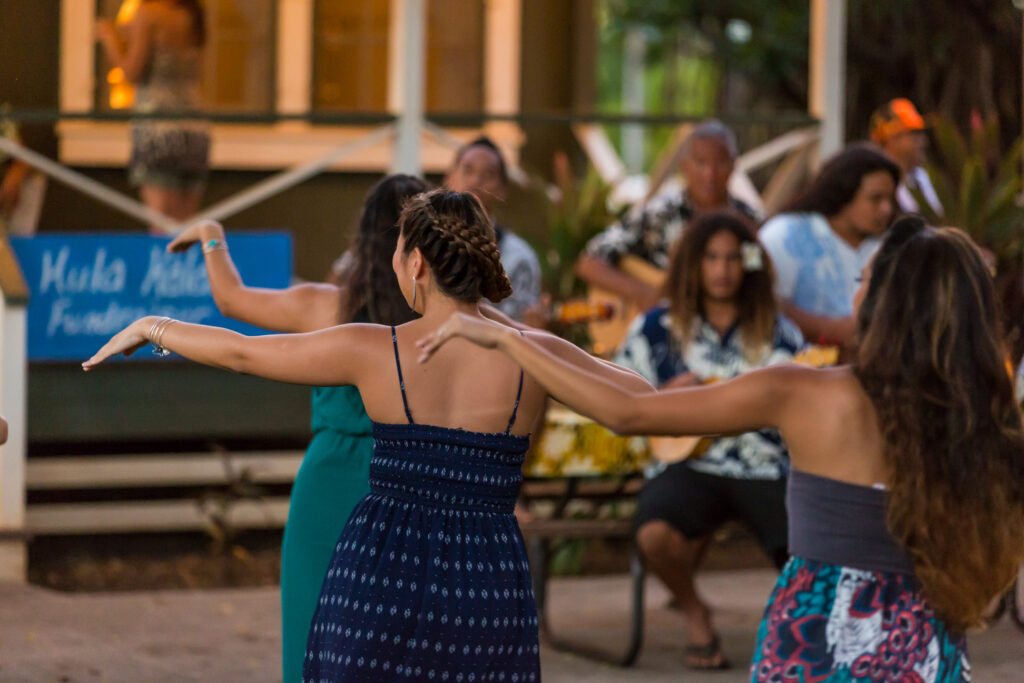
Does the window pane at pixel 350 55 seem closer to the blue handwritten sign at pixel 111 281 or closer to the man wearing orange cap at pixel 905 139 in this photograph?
the blue handwritten sign at pixel 111 281

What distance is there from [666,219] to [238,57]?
12.6ft

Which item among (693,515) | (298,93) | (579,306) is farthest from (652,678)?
(298,93)

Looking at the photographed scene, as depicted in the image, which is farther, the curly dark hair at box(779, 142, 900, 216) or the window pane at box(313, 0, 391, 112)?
the window pane at box(313, 0, 391, 112)

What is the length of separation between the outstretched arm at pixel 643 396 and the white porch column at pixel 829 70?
5775 millimetres

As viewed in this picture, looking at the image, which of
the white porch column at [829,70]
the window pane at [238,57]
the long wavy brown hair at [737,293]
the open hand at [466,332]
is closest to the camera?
the open hand at [466,332]

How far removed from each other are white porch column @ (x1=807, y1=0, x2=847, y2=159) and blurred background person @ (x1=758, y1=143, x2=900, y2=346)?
2093 millimetres

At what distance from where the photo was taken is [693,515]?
19.7 feet

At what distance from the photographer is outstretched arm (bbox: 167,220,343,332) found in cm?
424

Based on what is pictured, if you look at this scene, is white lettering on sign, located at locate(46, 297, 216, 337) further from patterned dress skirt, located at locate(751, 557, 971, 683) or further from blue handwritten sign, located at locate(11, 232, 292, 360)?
patterned dress skirt, located at locate(751, 557, 971, 683)

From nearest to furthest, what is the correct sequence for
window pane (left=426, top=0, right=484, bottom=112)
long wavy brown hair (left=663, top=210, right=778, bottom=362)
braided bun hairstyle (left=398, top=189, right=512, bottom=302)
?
braided bun hairstyle (left=398, top=189, right=512, bottom=302), long wavy brown hair (left=663, top=210, right=778, bottom=362), window pane (left=426, top=0, right=484, bottom=112)

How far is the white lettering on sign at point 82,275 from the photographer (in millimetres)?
7707

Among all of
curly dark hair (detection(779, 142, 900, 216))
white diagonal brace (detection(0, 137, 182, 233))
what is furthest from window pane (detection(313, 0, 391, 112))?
curly dark hair (detection(779, 142, 900, 216))

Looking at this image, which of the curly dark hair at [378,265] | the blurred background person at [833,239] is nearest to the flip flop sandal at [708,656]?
the blurred background person at [833,239]

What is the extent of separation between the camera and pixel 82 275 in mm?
7758
